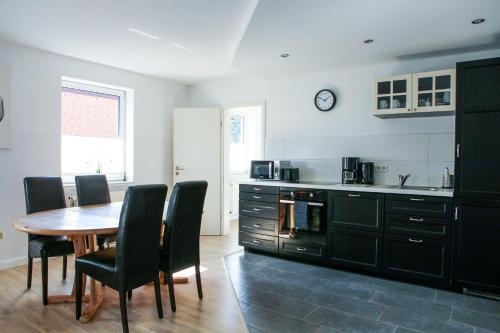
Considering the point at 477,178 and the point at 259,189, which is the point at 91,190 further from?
the point at 477,178

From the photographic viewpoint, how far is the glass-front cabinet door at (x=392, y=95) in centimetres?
348

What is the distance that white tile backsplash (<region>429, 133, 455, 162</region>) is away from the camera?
354cm

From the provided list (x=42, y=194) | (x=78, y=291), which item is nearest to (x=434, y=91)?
(x=78, y=291)


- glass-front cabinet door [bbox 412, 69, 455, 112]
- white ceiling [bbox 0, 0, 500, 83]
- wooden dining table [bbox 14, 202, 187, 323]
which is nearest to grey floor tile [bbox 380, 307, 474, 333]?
glass-front cabinet door [bbox 412, 69, 455, 112]

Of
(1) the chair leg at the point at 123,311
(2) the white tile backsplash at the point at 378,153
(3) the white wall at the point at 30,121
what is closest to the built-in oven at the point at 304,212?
(2) the white tile backsplash at the point at 378,153

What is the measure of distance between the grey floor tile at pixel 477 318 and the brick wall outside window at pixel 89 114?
4.47 meters

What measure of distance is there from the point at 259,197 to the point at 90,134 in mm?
2429

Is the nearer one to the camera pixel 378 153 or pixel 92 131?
pixel 378 153

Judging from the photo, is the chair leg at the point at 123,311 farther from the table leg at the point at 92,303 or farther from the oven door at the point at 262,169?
the oven door at the point at 262,169

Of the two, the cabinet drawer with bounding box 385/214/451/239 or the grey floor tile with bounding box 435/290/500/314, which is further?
the cabinet drawer with bounding box 385/214/451/239

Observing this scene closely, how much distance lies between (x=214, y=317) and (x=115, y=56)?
3.19 meters

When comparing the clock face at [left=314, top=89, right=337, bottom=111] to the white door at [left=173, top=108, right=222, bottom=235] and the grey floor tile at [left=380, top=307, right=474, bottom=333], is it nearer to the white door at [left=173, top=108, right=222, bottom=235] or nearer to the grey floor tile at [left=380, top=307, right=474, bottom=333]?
the white door at [left=173, top=108, right=222, bottom=235]

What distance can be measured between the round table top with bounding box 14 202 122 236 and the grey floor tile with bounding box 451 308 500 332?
2593 millimetres

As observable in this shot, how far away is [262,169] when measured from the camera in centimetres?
447
